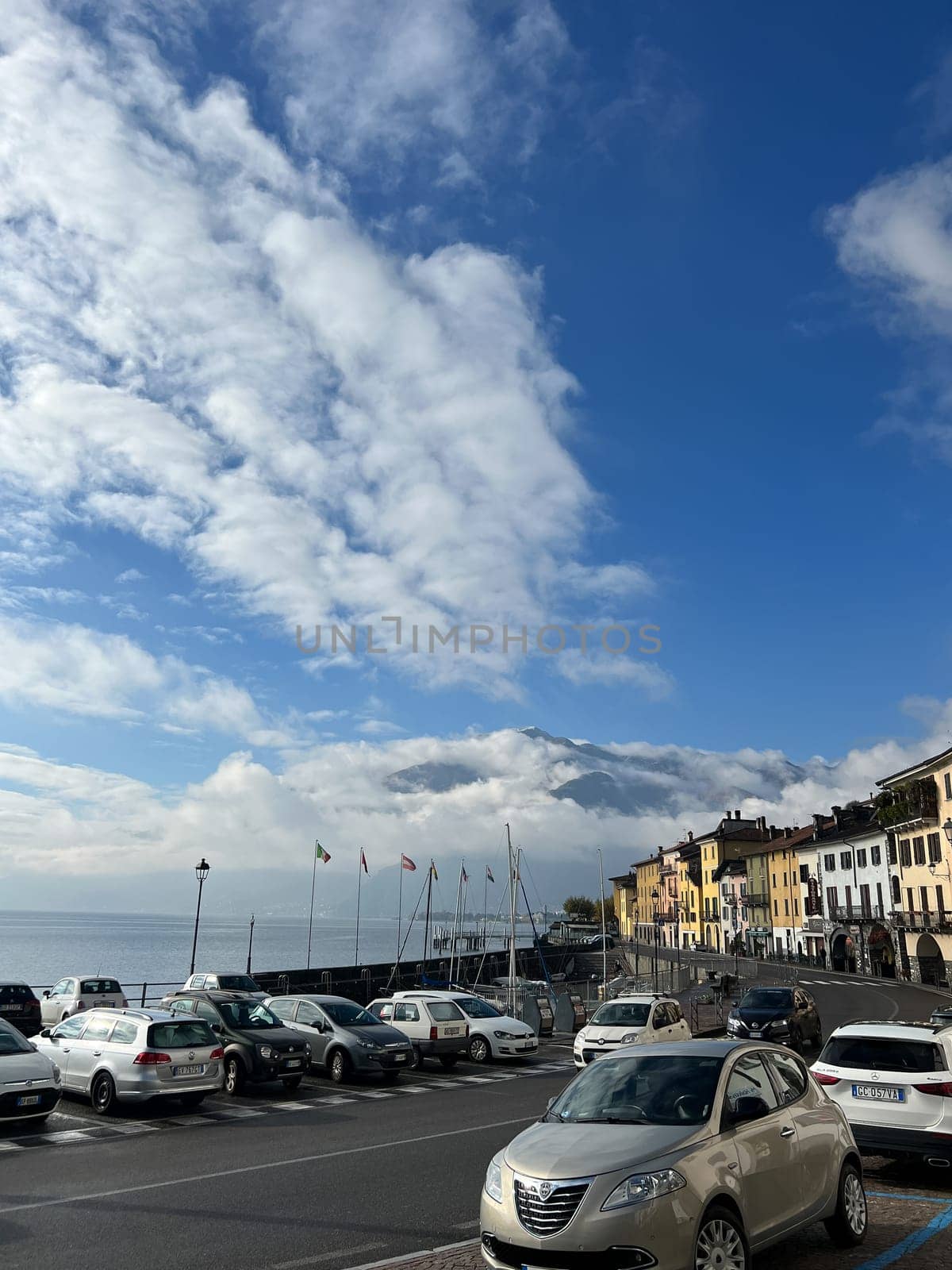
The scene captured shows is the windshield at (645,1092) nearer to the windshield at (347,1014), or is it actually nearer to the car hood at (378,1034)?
the car hood at (378,1034)

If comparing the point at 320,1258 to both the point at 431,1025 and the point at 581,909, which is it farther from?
the point at 581,909

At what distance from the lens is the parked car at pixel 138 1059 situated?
1592 cm

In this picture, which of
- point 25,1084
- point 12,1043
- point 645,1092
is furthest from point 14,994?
point 645,1092

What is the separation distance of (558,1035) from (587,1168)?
26.7 m

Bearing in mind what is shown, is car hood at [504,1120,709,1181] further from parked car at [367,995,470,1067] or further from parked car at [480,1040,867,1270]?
parked car at [367,995,470,1067]

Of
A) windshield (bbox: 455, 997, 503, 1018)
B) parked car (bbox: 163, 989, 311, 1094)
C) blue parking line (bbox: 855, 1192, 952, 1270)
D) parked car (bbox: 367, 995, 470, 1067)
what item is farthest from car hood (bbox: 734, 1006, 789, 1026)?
blue parking line (bbox: 855, 1192, 952, 1270)

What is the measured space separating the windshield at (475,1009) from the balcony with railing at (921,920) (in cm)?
4763

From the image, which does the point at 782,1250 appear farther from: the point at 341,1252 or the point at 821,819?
the point at 821,819

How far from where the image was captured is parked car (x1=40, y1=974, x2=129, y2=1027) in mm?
29109

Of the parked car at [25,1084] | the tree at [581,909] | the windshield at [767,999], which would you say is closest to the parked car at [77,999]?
the parked car at [25,1084]

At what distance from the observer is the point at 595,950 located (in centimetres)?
10331

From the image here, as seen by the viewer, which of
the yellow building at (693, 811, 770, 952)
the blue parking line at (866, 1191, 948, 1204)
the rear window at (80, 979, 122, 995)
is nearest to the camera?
the blue parking line at (866, 1191, 948, 1204)

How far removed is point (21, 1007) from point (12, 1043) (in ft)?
51.6

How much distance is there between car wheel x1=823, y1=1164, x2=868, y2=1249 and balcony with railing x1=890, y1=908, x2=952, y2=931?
2421 inches
